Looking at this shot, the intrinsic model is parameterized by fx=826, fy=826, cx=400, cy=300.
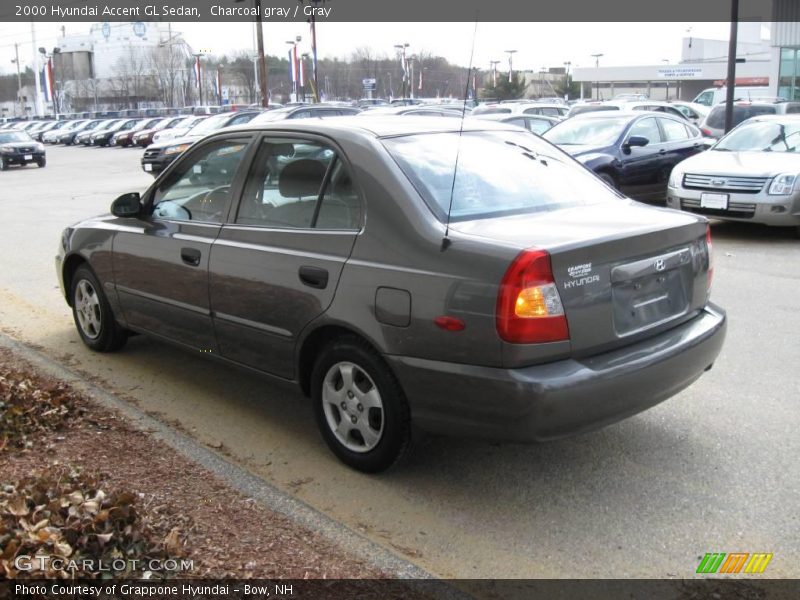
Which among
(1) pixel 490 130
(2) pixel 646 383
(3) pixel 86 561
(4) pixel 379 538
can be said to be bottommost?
(4) pixel 379 538

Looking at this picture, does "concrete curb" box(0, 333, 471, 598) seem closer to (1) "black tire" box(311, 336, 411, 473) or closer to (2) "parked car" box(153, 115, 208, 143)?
(1) "black tire" box(311, 336, 411, 473)

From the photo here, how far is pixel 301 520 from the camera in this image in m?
3.49

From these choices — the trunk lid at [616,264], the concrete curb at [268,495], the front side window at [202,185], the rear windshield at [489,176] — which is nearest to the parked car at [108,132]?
the front side window at [202,185]

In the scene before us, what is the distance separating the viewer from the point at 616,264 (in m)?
3.54

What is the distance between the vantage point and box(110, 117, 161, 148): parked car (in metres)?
43.8

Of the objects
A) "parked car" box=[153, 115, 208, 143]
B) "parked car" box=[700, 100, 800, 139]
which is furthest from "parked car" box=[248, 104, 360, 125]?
"parked car" box=[700, 100, 800, 139]

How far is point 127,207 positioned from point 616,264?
10.7 ft

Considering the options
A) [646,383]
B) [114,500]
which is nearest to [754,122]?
[646,383]

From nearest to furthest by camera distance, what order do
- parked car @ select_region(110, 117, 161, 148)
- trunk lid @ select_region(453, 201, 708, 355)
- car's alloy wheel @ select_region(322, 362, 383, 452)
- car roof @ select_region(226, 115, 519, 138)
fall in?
1. trunk lid @ select_region(453, 201, 708, 355)
2. car's alloy wheel @ select_region(322, 362, 383, 452)
3. car roof @ select_region(226, 115, 519, 138)
4. parked car @ select_region(110, 117, 161, 148)

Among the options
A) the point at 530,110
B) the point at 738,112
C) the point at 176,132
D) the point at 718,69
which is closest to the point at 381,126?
the point at 738,112

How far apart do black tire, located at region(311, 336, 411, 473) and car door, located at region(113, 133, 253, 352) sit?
971 millimetres

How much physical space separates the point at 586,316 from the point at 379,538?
1.26 meters

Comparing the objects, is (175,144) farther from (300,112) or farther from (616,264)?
(616,264)
